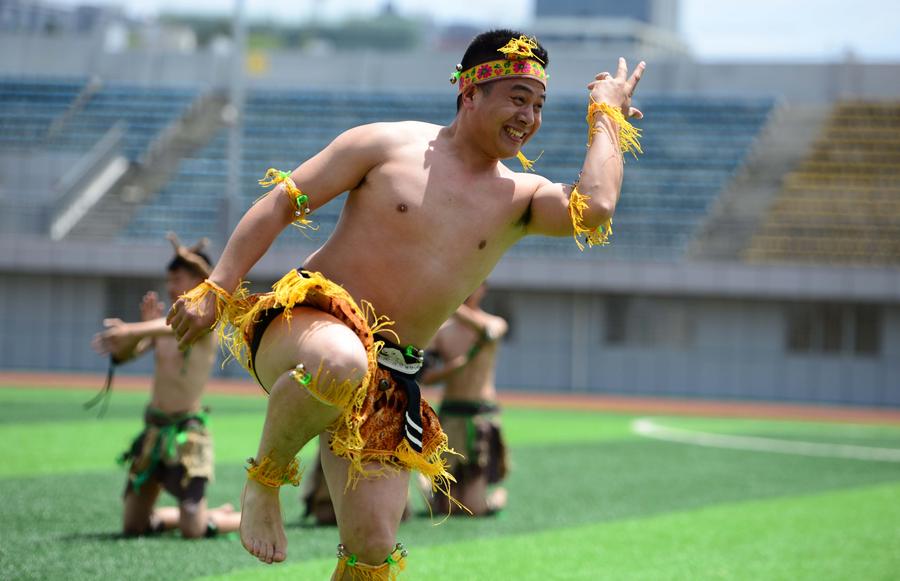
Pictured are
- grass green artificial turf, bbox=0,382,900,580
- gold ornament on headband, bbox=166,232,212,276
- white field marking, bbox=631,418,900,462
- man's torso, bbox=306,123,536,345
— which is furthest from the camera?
white field marking, bbox=631,418,900,462

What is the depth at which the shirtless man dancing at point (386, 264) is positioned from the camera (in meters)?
4.45

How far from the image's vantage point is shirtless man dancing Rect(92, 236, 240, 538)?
8.23 meters

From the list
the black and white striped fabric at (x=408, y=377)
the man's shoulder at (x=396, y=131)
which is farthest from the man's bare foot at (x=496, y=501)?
the man's shoulder at (x=396, y=131)

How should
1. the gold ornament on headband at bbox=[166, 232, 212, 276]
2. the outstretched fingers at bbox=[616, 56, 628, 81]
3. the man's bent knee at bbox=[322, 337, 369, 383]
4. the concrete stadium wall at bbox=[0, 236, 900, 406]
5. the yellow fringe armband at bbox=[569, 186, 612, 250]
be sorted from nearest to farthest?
the man's bent knee at bbox=[322, 337, 369, 383] → the yellow fringe armband at bbox=[569, 186, 612, 250] → the outstretched fingers at bbox=[616, 56, 628, 81] → the gold ornament on headband at bbox=[166, 232, 212, 276] → the concrete stadium wall at bbox=[0, 236, 900, 406]

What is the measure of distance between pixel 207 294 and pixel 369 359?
593 millimetres

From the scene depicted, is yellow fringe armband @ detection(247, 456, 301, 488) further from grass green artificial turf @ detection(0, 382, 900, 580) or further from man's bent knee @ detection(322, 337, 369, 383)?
grass green artificial turf @ detection(0, 382, 900, 580)

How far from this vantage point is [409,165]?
4715mm

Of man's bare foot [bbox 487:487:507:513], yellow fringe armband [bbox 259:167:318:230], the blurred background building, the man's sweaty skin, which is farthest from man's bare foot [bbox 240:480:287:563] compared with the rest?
the blurred background building

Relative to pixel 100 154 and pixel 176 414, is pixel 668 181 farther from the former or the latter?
pixel 176 414

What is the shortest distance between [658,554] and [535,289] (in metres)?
21.6

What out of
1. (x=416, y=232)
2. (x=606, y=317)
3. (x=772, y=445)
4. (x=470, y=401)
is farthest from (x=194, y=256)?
(x=606, y=317)

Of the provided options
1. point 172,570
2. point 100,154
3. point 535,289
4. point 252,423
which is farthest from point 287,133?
point 172,570

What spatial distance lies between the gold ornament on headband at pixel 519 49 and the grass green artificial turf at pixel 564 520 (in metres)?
3.19

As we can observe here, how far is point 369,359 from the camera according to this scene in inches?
176
